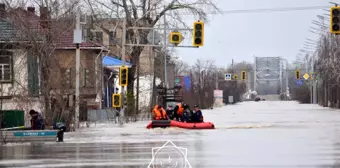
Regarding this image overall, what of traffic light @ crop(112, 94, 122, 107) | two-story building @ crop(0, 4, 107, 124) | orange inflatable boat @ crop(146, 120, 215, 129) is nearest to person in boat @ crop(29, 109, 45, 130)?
two-story building @ crop(0, 4, 107, 124)

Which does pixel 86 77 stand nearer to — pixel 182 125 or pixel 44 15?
pixel 44 15

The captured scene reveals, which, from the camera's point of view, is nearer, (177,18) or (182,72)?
(177,18)

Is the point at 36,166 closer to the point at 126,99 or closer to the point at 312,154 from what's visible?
the point at 312,154

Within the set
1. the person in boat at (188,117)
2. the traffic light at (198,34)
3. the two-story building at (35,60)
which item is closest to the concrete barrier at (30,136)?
the two-story building at (35,60)

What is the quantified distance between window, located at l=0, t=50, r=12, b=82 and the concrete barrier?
712 inches

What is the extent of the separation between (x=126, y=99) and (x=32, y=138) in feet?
83.0

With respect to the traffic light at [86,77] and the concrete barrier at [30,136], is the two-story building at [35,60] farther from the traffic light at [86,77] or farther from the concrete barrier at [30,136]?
the concrete barrier at [30,136]

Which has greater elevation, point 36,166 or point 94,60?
point 94,60

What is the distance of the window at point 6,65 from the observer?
47.2 metres

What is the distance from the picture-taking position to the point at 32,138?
1144 inches

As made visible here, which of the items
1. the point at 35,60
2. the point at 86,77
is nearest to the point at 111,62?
the point at 86,77

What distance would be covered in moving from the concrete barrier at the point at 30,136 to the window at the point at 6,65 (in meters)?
18.1

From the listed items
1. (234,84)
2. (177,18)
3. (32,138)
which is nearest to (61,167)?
(32,138)

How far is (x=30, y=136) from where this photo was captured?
2909 centimetres
